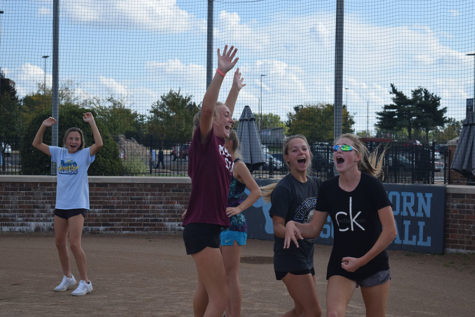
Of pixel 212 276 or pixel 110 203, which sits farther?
pixel 110 203

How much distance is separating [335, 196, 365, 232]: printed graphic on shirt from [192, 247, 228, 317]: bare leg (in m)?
0.84

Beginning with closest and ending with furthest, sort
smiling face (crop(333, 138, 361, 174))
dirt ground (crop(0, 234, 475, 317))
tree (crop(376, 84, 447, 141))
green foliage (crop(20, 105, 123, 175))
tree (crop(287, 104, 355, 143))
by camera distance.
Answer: smiling face (crop(333, 138, 361, 174))
dirt ground (crop(0, 234, 475, 317))
tree (crop(376, 84, 447, 141))
tree (crop(287, 104, 355, 143))
green foliage (crop(20, 105, 123, 175))

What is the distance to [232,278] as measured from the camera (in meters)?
4.72

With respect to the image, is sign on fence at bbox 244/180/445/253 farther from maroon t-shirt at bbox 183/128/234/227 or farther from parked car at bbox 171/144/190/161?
maroon t-shirt at bbox 183/128/234/227

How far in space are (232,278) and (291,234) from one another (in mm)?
1219

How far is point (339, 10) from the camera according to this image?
32.4 ft

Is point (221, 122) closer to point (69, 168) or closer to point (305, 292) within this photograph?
point (305, 292)

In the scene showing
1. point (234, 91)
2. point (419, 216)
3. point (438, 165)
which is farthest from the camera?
point (438, 165)

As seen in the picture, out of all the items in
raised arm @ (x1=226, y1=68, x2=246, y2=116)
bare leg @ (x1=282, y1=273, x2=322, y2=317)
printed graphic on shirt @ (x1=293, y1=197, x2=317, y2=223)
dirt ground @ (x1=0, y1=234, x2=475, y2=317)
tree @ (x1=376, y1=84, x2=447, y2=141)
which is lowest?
dirt ground @ (x1=0, y1=234, x2=475, y2=317)

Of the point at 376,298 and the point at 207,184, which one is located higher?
the point at 207,184

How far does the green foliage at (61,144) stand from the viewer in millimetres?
12109

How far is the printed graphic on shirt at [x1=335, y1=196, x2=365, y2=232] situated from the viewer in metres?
3.52

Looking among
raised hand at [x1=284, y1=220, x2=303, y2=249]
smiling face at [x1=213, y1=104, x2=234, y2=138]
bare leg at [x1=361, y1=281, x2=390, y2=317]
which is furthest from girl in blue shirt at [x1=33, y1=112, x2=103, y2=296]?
bare leg at [x1=361, y1=281, x2=390, y2=317]

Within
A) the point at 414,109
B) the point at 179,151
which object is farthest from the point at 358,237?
the point at 414,109
